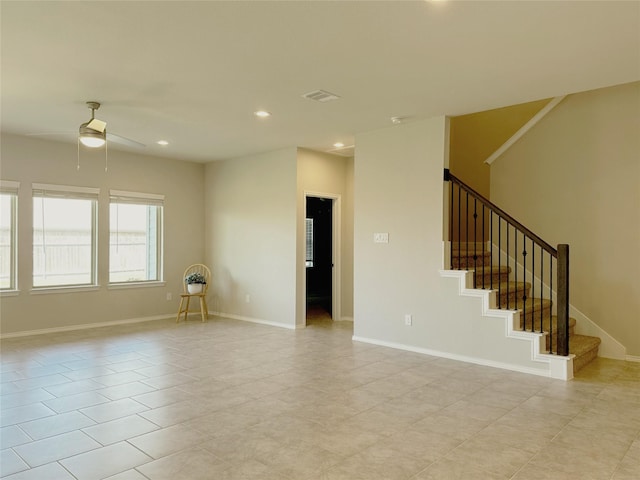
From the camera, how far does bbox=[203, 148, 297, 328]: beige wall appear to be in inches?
264

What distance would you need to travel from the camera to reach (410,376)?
4.23 metres

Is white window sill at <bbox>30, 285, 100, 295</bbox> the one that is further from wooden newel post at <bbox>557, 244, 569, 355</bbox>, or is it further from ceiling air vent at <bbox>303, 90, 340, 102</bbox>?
wooden newel post at <bbox>557, 244, 569, 355</bbox>

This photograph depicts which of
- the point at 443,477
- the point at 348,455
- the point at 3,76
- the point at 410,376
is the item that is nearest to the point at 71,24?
the point at 3,76

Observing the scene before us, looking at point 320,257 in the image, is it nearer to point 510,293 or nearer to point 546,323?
point 510,293

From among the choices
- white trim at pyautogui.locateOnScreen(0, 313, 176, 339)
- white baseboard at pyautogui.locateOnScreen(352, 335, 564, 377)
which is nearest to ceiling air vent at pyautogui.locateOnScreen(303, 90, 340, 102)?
white baseboard at pyautogui.locateOnScreen(352, 335, 564, 377)

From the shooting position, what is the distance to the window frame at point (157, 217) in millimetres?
6977

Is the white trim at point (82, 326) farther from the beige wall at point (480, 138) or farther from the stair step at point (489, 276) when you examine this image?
the beige wall at point (480, 138)

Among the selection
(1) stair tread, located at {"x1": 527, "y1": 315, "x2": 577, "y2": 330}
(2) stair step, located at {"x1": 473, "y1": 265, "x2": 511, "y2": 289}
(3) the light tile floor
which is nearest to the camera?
(3) the light tile floor

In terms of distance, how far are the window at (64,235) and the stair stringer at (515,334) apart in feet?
17.2

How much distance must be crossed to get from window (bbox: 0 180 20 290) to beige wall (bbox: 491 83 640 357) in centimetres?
676

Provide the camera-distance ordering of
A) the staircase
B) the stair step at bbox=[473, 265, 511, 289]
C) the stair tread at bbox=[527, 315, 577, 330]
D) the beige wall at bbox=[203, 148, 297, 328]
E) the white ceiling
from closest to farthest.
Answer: the white ceiling, the staircase, the stair tread at bbox=[527, 315, 577, 330], the stair step at bbox=[473, 265, 511, 289], the beige wall at bbox=[203, 148, 297, 328]

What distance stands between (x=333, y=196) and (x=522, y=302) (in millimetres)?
3272

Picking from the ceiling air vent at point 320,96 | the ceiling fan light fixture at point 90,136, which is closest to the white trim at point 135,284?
the ceiling fan light fixture at point 90,136

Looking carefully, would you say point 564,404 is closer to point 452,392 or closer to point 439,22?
point 452,392
